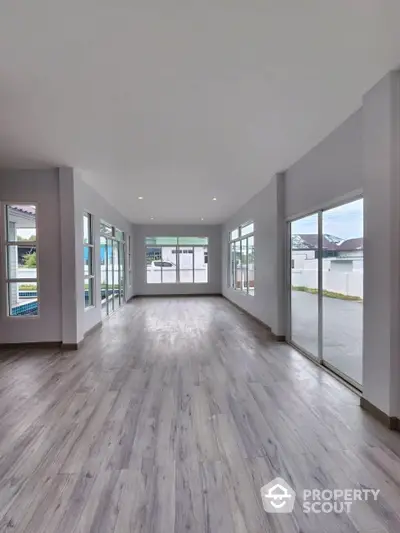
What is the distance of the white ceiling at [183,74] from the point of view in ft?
6.51

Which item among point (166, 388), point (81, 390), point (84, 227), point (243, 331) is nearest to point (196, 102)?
point (166, 388)

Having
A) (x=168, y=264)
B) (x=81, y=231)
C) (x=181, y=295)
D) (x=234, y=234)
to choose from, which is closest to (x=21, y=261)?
(x=81, y=231)

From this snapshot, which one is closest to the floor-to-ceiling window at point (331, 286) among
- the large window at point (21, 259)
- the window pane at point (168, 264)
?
the large window at point (21, 259)

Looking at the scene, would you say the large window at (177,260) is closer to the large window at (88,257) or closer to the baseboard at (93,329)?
the baseboard at (93,329)

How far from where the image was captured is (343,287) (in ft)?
12.3

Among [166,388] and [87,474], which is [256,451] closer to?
[87,474]

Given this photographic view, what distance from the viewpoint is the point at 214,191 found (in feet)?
22.7

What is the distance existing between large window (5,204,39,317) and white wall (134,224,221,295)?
24.7ft

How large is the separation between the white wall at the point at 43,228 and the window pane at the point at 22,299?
106 millimetres

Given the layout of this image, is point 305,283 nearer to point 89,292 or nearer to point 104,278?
point 89,292

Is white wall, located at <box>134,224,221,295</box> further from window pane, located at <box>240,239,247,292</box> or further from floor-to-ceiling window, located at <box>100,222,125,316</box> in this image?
window pane, located at <box>240,239,247,292</box>

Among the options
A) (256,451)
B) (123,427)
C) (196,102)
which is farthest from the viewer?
(196,102)

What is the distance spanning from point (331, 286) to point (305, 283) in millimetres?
819

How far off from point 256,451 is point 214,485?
488mm
